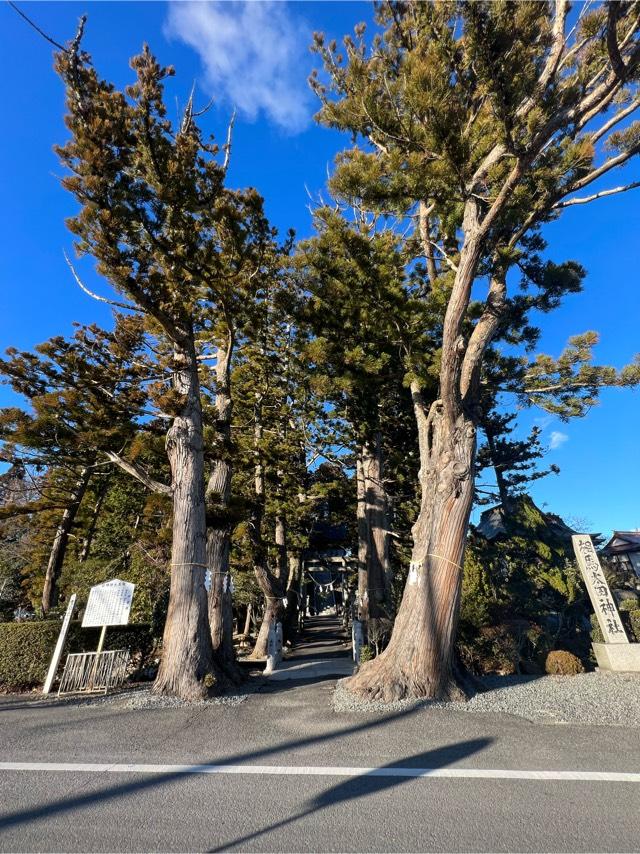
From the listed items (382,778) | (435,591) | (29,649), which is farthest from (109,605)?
(382,778)

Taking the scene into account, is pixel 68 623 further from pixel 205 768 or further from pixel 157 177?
pixel 157 177

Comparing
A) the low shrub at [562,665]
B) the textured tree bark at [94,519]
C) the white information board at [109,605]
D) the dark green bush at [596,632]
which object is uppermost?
the textured tree bark at [94,519]

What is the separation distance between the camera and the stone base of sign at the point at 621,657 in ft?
25.4

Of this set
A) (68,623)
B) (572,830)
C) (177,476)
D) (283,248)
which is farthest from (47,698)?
(283,248)

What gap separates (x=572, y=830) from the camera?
A: 248cm

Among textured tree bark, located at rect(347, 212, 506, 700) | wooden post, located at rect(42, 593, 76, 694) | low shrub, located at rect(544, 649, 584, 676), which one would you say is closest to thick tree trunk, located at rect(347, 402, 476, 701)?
textured tree bark, located at rect(347, 212, 506, 700)

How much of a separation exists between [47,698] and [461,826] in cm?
695

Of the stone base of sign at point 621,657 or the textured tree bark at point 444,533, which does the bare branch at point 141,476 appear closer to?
the textured tree bark at point 444,533

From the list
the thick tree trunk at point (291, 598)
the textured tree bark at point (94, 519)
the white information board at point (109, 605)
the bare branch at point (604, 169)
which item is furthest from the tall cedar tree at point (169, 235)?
the textured tree bark at point (94, 519)

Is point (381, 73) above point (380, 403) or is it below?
above

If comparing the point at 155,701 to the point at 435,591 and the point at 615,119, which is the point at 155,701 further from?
the point at 615,119

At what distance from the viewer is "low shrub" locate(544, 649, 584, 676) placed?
7.47 metres

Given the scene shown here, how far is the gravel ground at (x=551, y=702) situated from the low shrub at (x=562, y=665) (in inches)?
20.5

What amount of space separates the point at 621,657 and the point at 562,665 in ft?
4.51
